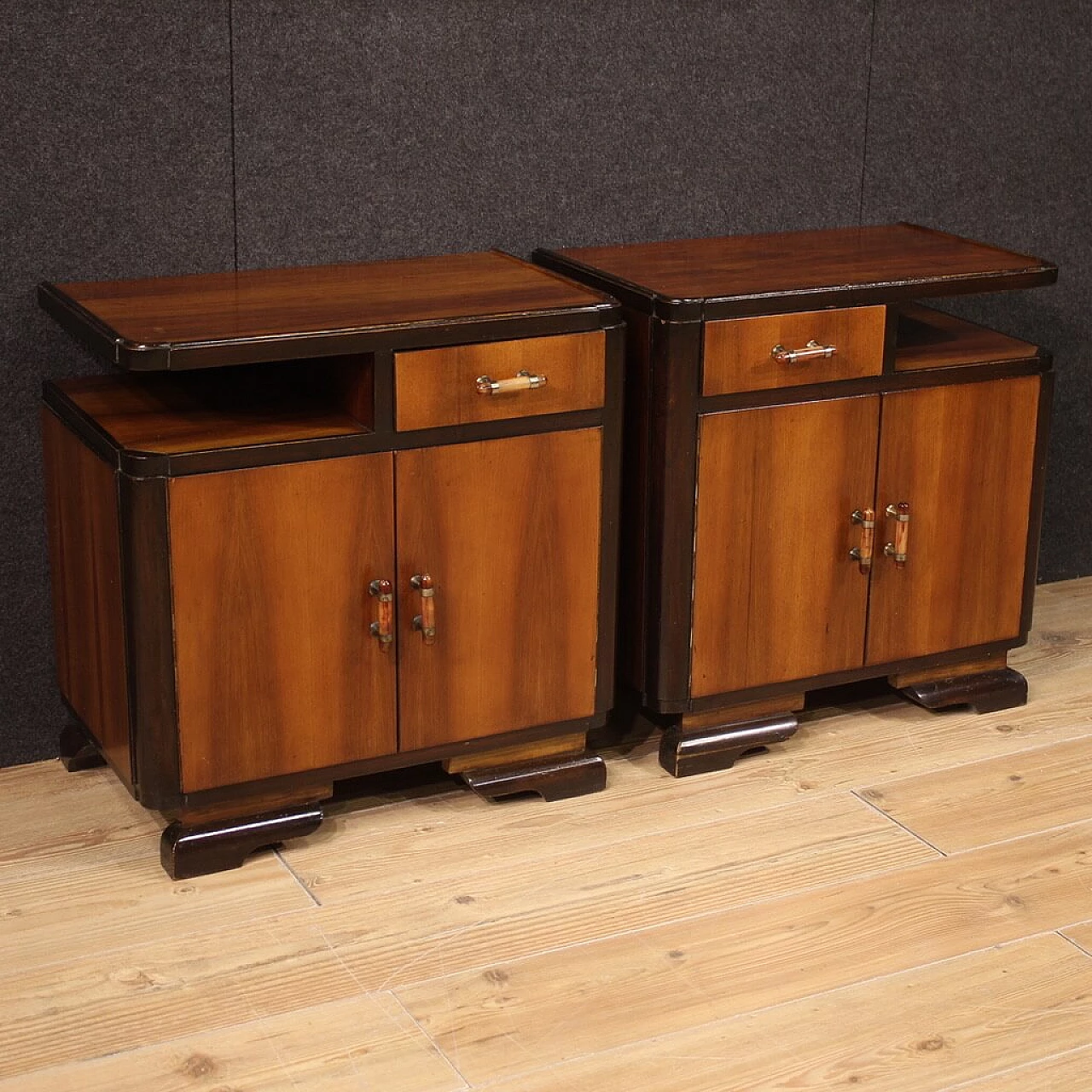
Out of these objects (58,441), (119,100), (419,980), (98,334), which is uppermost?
(119,100)

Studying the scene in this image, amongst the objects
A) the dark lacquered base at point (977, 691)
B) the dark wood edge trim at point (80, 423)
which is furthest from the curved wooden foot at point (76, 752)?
the dark lacquered base at point (977, 691)

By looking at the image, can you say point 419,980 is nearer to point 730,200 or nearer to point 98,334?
point 98,334

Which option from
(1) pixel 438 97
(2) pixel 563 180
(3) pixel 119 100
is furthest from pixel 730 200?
(3) pixel 119 100

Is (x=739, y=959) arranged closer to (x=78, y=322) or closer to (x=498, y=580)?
(x=498, y=580)

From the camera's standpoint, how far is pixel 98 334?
1798 millimetres

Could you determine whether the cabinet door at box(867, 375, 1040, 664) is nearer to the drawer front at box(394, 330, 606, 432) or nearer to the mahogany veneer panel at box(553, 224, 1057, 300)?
the mahogany veneer panel at box(553, 224, 1057, 300)

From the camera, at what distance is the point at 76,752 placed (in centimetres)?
215

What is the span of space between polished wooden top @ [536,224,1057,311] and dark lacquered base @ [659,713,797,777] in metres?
0.54

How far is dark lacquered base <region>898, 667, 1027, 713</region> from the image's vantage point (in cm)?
235

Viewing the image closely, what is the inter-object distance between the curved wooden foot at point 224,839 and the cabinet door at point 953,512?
78 cm

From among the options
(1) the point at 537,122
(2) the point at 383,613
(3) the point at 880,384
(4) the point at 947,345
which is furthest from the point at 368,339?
(4) the point at 947,345

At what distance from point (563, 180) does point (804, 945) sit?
3.37 ft

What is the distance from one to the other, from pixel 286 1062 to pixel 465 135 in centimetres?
116

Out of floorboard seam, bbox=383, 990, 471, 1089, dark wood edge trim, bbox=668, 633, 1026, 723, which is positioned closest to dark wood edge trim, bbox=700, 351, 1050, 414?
dark wood edge trim, bbox=668, 633, 1026, 723
